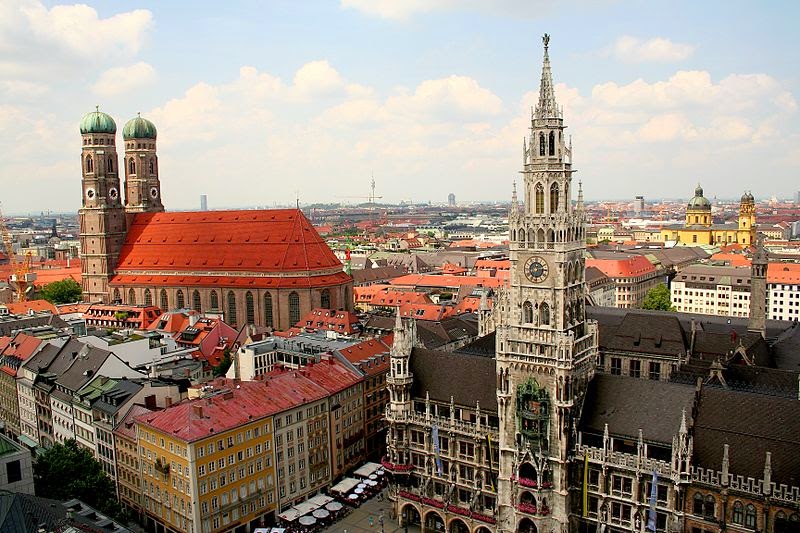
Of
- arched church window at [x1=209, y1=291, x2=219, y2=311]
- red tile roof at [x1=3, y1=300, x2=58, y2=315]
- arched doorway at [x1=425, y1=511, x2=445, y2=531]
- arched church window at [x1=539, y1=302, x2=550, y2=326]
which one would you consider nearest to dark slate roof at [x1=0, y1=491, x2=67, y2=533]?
arched doorway at [x1=425, y1=511, x2=445, y2=531]

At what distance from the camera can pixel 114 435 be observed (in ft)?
283

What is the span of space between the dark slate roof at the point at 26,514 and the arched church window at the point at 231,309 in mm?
108774

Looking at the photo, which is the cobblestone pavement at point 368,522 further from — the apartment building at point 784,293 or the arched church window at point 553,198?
the apartment building at point 784,293

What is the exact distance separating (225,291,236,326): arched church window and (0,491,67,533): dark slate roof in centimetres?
10877

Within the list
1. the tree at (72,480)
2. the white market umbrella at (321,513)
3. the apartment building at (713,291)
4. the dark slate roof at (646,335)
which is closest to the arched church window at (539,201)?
the white market umbrella at (321,513)

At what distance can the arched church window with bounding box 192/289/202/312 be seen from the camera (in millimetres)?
172250


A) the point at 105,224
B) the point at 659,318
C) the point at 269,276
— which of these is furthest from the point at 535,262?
the point at 105,224

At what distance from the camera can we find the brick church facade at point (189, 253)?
163 metres

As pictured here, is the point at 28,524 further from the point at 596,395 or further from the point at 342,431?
the point at 596,395

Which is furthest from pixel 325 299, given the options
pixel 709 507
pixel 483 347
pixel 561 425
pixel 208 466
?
pixel 709 507

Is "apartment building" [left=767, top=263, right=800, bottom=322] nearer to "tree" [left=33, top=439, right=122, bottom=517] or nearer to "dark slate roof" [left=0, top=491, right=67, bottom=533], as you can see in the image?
"tree" [left=33, top=439, right=122, bottom=517]

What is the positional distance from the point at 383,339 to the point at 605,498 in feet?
165

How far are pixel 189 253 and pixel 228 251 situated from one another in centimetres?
1201

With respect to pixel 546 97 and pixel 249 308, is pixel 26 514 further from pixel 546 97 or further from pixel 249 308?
pixel 249 308
